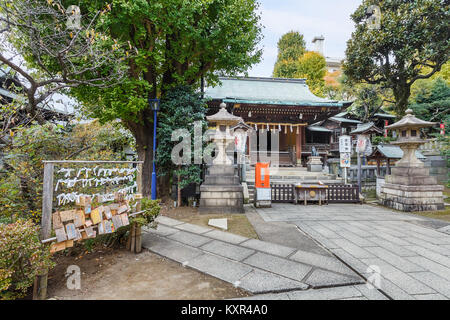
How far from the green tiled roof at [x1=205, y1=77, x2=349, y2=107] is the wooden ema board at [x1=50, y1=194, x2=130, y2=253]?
11299 mm

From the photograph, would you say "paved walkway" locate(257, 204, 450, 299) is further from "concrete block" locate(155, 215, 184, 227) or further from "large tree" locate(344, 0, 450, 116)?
"large tree" locate(344, 0, 450, 116)

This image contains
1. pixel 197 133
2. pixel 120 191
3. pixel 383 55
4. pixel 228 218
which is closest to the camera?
pixel 120 191

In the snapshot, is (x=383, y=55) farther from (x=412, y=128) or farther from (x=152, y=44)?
(x=152, y=44)

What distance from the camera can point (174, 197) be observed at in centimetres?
769

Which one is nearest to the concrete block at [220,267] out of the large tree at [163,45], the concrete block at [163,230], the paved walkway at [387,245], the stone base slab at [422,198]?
the concrete block at [163,230]

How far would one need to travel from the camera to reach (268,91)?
55.5 ft

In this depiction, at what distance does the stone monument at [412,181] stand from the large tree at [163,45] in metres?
6.39

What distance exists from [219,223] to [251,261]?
6.93 feet

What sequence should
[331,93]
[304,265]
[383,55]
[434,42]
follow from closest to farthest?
1. [304,265]
2. [434,42]
3. [383,55]
4. [331,93]

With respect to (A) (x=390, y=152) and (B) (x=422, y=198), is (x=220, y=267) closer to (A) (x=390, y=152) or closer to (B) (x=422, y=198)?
(B) (x=422, y=198)

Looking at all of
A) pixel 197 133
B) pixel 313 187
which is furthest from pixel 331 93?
pixel 197 133

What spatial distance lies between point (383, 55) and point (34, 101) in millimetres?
19707

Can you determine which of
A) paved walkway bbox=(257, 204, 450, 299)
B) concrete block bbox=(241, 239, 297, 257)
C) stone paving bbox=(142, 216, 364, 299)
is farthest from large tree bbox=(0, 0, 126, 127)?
paved walkway bbox=(257, 204, 450, 299)

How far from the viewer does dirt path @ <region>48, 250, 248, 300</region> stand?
2391 mm
